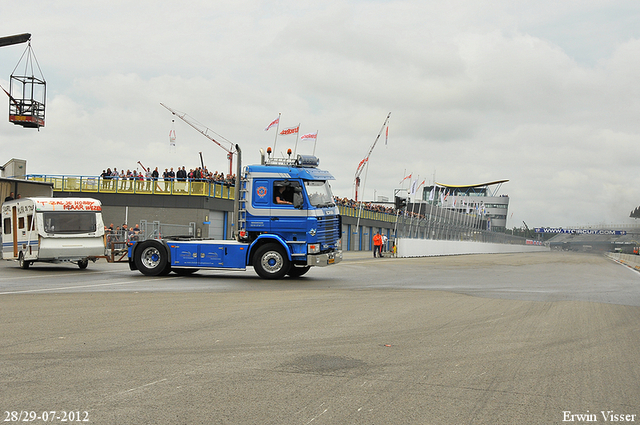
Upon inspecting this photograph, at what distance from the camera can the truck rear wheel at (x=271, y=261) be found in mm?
17266

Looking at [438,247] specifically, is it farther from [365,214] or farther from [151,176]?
[151,176]

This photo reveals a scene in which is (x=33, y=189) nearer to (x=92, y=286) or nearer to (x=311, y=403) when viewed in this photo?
(x=92, y=286)

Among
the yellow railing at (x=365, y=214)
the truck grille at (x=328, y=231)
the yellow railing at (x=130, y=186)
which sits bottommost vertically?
the truck grille at (x=328, y=231)

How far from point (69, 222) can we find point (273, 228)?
24.5ft

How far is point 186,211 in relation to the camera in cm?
3941

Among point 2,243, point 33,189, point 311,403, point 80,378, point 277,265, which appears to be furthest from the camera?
point 33,189

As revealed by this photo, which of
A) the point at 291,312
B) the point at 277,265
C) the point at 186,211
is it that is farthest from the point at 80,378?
the point at 186,211

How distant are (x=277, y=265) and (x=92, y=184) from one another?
26664 millimetres

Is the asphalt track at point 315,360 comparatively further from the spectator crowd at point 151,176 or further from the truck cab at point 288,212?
the spectator crowd at point 151,176

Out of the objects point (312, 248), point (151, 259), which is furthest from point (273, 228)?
point (151, 259)

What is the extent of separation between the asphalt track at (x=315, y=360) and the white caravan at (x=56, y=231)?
783cm

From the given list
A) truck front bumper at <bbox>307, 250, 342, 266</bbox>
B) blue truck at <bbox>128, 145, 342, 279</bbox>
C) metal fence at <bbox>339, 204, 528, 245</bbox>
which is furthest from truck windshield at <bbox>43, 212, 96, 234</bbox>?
metal fence at <bbox>339, 204, 528, 245</bbox>

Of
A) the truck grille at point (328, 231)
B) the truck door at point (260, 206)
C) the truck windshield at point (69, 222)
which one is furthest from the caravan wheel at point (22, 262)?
the truck grille at point (328, 231)

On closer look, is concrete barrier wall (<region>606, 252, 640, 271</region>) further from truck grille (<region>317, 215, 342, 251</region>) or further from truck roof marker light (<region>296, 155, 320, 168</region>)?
truck roof marker light (<region>296, 155, 320, 168</region>)
